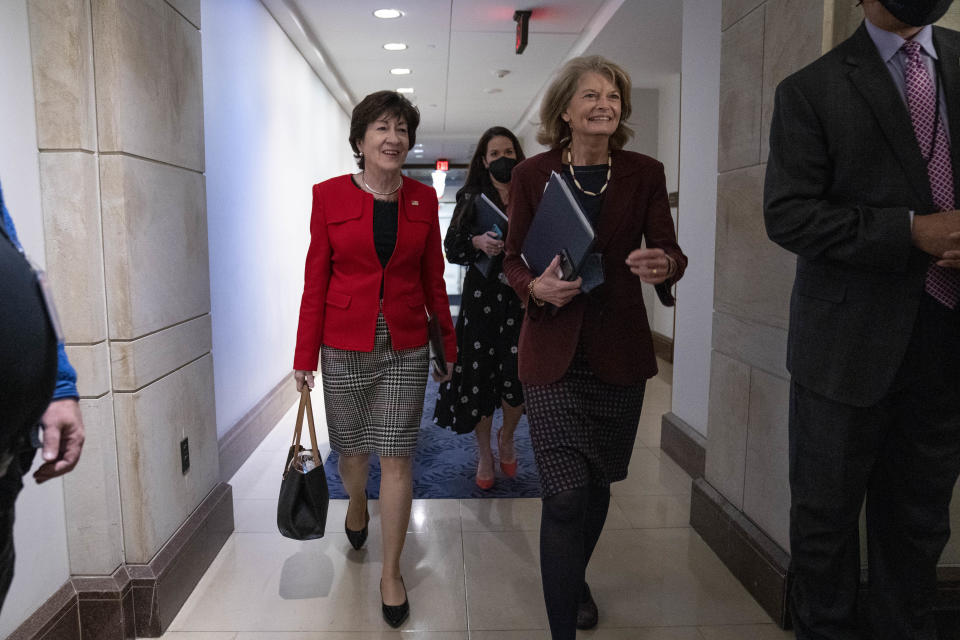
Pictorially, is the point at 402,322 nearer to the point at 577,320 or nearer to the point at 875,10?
the point at 577,320

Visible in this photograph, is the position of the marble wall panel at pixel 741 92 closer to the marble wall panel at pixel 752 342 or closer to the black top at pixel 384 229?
the marble wall panel at pixel 752 342

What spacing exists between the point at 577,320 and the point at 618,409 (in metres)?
0.30

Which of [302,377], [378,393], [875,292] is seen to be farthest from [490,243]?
[875,292]

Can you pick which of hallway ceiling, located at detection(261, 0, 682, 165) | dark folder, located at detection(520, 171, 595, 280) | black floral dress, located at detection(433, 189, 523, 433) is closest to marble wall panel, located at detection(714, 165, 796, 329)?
dark folder, located at detection(520, 171, 595, 280)

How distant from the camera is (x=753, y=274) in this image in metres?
2.54

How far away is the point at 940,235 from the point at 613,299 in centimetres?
79

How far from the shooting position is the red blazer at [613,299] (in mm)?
1964

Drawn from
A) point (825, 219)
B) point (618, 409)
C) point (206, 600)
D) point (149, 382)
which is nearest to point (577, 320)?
point (618, 409)

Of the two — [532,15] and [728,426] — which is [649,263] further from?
[532,15]

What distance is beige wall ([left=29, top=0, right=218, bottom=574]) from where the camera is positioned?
2078 millimetres

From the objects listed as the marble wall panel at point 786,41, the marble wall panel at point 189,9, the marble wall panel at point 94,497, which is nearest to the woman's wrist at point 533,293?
the marble wall panel at point 786,41

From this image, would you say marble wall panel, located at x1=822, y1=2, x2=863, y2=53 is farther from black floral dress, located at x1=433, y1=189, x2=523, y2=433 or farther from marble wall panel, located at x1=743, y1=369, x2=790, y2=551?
black floral dress, located at x1=433, y1=189, x2=523, y2=433

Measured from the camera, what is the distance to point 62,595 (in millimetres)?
2111

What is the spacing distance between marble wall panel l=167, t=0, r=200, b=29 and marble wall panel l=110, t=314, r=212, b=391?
45.5 inches
